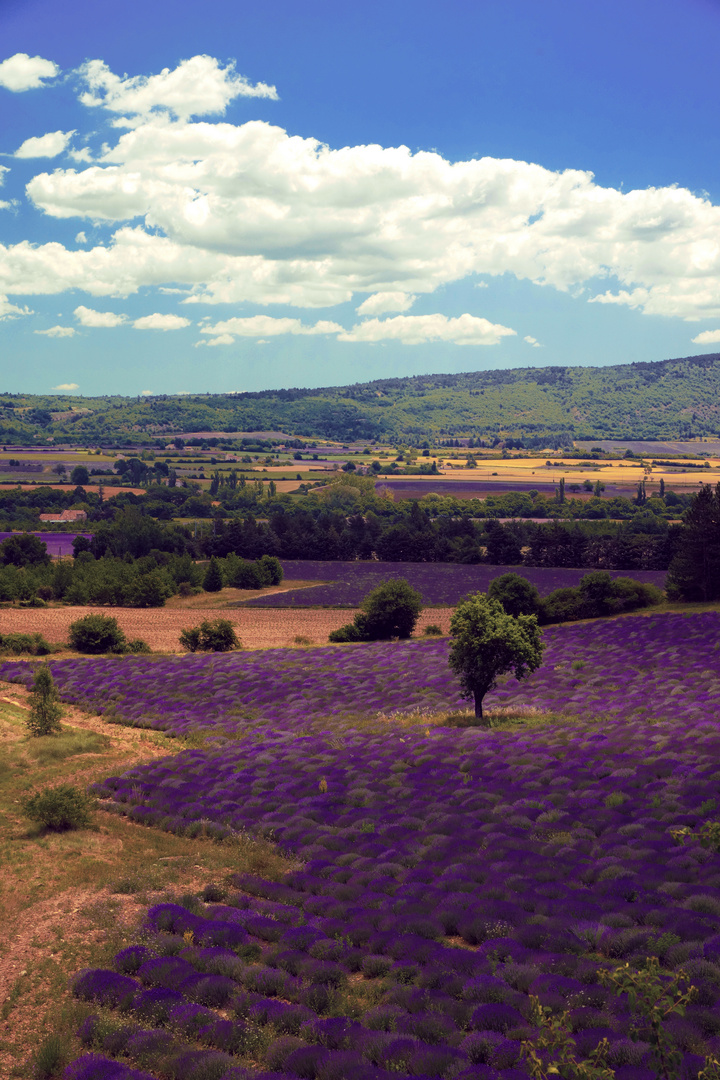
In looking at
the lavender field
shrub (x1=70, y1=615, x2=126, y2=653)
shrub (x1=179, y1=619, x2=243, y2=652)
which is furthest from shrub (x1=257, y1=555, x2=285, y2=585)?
the lavender field

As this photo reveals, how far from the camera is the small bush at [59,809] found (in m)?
23.4

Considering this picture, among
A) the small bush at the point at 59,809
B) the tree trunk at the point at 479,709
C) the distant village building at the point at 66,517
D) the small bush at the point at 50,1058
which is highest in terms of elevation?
the distant village building at the point at 66,517

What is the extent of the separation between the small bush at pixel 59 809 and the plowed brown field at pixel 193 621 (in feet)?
117

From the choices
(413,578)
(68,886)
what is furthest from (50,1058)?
(413,578)

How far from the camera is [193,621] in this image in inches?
2842

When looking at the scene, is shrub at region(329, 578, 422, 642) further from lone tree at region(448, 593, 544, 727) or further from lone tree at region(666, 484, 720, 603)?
lone tree at region(448, 593, 544, 727)

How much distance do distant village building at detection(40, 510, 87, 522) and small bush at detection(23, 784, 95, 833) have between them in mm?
127176

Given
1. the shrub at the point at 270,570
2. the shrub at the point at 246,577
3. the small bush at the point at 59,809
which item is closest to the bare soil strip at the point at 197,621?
the shrub at the point at 246,577

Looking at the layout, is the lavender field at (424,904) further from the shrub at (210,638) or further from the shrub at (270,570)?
the shrub at (270,570)

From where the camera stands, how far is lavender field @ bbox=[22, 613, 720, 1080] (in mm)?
11953

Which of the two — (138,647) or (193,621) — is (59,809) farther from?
(193,621)

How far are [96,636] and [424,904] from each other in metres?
47.2

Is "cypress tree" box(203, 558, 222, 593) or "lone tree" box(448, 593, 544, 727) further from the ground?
"lone tree" box(448, 593, 544, 727)

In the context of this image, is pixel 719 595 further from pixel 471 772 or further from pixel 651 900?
pixel 651 900
